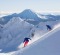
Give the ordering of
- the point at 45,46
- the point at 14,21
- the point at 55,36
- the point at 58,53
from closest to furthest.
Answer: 1. the point at 58,53
2. the point at 45,46
3. the point at 55,36
4. the point at 14,21

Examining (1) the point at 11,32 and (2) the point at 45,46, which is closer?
(2) the point at 45,46

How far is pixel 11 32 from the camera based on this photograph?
4400 inches

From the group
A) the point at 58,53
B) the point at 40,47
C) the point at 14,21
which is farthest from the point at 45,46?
the point at 14,21

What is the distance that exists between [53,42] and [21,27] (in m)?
93.9

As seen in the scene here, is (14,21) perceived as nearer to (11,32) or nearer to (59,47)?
(11,32)

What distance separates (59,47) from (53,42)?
0.81 metres

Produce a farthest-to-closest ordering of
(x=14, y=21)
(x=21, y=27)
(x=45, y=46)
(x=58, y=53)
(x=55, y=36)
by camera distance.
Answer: (x=14, y=21), (x=21, y=27), (x=55, y=36), (x=45, y=46), (x=58, y=53)

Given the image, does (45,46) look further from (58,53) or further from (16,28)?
(16,28)

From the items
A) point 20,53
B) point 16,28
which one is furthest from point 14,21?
point 20,53

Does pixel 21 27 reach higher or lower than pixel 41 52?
lower

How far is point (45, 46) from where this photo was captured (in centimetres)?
1359

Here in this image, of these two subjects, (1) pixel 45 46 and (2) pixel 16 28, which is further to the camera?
(2) pixel 16 28

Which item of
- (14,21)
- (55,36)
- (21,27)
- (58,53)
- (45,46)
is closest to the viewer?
(58,53)

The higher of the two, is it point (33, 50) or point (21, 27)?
point (33, 50)
